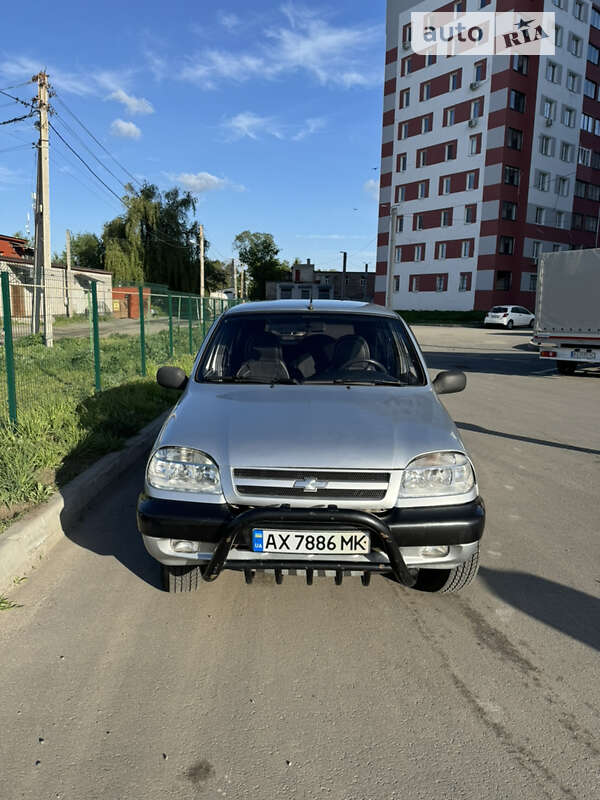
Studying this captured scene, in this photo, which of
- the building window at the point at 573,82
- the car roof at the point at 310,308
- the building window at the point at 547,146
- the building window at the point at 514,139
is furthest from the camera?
the building window at the point at 573,82

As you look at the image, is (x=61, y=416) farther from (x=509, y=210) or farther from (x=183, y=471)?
(x=509, y=210)

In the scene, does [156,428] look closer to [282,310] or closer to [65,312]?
[282,310]

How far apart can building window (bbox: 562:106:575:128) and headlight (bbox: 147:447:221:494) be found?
53.0 metres

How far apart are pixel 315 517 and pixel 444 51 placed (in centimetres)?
5299

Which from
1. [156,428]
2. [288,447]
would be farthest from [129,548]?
[156,428]

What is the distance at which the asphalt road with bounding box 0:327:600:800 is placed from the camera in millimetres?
1941

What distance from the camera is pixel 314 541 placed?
8.41 feet

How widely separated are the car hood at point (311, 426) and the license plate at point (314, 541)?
304mm

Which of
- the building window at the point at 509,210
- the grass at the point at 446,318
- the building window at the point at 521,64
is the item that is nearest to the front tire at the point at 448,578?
the grass at the point at 446,318

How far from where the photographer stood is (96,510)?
14.7 ft

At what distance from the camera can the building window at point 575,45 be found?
146 ft

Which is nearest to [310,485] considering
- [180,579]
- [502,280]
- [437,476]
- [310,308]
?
[437,476]

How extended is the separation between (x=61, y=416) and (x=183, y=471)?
3.85 meters

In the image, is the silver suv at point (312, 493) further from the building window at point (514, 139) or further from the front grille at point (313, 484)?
the building window at point (514, 139)
